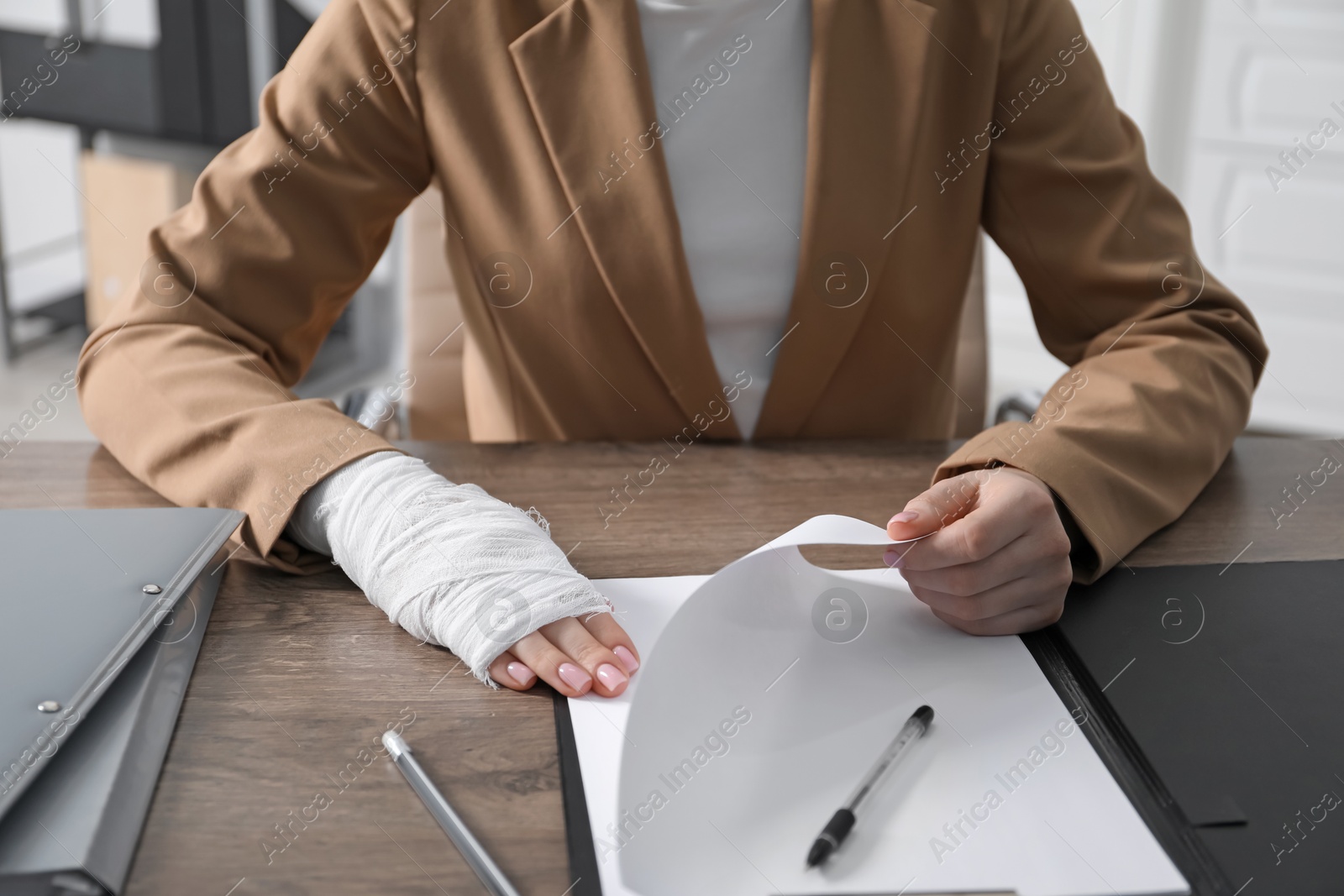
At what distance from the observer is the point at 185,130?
2.78m

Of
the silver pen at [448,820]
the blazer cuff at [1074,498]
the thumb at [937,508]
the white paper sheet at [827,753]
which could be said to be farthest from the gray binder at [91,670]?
the blazer cuff at [1074,498]

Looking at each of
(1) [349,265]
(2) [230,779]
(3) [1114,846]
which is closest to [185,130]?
(1) [349,265]

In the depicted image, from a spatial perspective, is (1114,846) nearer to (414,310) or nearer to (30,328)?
(414,310)

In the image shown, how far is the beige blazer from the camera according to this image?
0.94 metres

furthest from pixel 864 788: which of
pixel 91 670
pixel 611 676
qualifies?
pixel 91 670

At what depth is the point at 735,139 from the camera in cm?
107

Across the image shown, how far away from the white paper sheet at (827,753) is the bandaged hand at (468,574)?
29mm

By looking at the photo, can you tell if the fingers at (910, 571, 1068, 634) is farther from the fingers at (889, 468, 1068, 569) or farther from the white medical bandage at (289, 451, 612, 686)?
the white medical bandage at (289, 451, 612, 686)

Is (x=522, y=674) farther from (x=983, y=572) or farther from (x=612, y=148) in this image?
(x=612, y=148)

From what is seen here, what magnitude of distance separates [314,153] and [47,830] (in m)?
0.70

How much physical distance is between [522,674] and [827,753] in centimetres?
18

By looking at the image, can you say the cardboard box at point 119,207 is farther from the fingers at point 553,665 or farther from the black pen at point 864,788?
the black pen at point 864,788

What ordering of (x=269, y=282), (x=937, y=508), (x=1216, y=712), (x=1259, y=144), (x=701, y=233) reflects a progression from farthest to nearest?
(x=1259, y=144) < (x=701, y=233) < (x=269, y=282) < (x=937, y=508) < (x=1216, y=712)

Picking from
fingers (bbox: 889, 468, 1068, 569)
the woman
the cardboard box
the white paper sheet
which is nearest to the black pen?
the white paper sheet
